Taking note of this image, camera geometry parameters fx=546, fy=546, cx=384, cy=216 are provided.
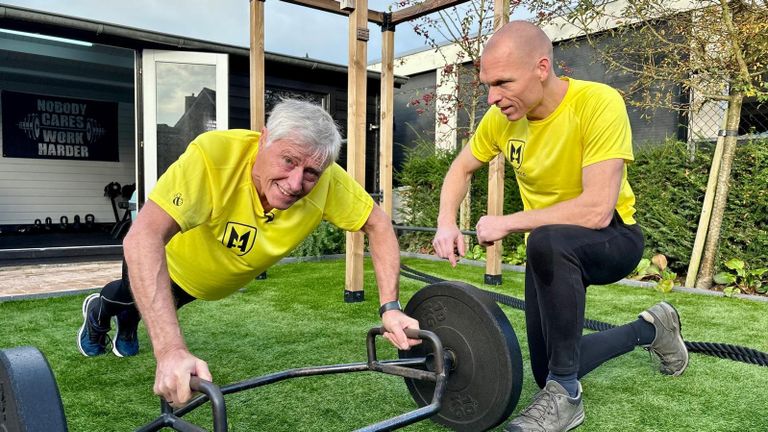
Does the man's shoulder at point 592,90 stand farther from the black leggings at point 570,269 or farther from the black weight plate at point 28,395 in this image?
the black weight plate at point 28,395

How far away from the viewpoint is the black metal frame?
3.62 ft

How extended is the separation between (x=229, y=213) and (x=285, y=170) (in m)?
0.29

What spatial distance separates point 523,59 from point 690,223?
13.8 feet

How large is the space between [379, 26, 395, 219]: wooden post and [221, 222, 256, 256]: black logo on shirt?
2.62 meters

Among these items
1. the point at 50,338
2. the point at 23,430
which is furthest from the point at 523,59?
the point at 50,338

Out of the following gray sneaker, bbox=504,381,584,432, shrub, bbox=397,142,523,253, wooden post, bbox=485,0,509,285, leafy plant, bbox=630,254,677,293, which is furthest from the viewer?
shrub, bbox=397,142,523,253

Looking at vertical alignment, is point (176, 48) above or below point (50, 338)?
above

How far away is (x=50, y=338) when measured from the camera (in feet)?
10.3

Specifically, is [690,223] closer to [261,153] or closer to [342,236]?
[342,236]

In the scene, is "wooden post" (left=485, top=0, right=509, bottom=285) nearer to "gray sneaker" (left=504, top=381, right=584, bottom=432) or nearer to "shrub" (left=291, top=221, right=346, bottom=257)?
"shrub" (left=291, top=221, right=346, bottom=257)

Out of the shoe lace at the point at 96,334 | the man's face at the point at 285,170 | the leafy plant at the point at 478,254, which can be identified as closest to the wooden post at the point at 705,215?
the leafy plant at the point at 478,254

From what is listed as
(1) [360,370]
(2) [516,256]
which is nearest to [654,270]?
(2) [516,256]

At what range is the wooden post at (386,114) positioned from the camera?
4477 mm

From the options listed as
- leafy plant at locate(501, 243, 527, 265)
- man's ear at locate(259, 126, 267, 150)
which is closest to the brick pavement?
man's ear at locate(259, 126, 267, 150)
